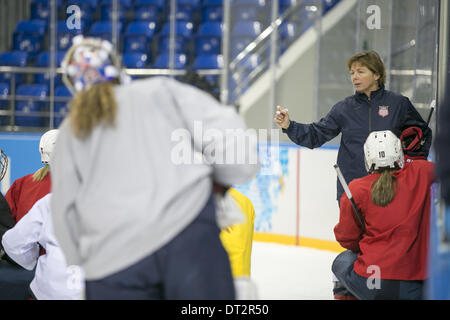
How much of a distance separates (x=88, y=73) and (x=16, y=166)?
13.1 ft

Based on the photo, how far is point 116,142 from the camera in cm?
150

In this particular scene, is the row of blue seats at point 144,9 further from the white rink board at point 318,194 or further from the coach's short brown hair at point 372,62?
the coach's short brown hair at point 372,62

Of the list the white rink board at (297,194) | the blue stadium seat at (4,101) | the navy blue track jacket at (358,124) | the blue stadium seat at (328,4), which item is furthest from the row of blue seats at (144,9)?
the navy blue track jacket at (358,124)

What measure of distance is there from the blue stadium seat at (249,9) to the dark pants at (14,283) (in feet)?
12.7

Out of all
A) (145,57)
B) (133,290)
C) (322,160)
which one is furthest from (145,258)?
(145,57)

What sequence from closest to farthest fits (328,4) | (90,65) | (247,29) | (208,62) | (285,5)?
(90,65) → (328,4) → (247,29) → (285,5) → (208,62)

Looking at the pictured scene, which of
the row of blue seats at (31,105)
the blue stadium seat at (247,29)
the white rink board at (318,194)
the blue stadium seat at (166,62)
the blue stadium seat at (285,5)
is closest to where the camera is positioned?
the white rink board at (318,194)

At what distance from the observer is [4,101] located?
7.31 m

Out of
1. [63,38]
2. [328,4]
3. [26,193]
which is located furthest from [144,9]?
[26,193]

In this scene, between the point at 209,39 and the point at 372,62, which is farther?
the point at 209,39

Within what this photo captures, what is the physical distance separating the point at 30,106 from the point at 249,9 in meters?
2.72

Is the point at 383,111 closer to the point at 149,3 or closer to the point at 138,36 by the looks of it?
the point at 138,36

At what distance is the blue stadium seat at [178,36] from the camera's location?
342 inches

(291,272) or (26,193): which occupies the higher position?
(26,193)
